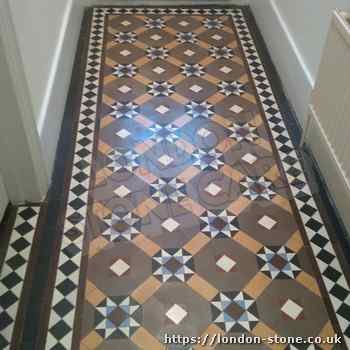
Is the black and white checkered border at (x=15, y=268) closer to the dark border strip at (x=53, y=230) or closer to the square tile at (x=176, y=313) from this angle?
the dark border strip at (x=53, y=230)

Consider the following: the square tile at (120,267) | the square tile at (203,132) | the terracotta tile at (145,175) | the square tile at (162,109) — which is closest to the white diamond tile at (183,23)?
the square tile at (162,109)

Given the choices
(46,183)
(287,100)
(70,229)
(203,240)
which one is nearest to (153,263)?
(203,240)

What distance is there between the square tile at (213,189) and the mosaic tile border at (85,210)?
1.09ft

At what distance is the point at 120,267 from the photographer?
1796 millimetres

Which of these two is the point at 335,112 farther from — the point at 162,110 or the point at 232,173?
the point at 162,110

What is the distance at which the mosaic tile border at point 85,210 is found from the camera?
5.41ft

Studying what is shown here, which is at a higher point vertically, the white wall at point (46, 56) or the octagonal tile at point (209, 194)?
the white wall at point (46, 56)

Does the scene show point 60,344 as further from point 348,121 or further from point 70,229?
point 348,121

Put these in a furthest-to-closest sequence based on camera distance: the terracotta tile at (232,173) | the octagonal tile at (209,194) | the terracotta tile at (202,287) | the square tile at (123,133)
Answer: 1. the square tile at (123,133)
2. the terracotta tile at (232,173)
3. the octagonal tile at (209,194)
4. the terracotta tile at (202,287)

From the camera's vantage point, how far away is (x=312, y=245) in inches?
73.8

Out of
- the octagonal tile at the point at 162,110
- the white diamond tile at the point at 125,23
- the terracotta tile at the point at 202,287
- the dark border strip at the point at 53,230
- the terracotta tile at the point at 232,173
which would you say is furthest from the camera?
the white diamond tile at the point at 125,23

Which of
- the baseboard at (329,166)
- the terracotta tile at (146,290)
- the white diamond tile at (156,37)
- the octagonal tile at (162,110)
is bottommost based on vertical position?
the terracotta tile at (146,290)

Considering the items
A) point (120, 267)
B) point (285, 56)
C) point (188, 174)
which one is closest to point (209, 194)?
point (188, 174)

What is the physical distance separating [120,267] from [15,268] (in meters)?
0.39
